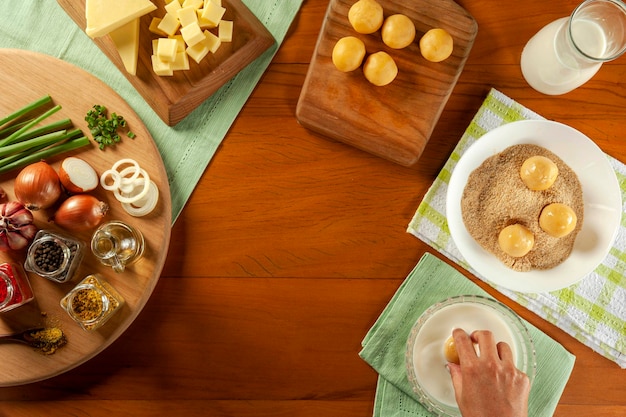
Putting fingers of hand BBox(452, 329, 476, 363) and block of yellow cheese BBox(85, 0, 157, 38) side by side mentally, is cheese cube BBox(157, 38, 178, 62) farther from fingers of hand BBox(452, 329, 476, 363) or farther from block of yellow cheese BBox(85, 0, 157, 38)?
fingers of hand BBox(452, 329, 476, 363)

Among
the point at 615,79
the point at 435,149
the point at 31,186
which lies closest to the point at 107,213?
the point at 31,186

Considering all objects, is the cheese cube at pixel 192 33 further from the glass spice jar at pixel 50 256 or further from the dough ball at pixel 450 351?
the dough ball at pixel 450 351

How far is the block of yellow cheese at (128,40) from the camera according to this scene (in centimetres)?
95

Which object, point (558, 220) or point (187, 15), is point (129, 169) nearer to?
point (187, 15)

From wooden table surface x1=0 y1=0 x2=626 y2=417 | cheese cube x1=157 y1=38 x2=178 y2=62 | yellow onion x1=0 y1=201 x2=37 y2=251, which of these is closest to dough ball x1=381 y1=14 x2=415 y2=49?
wooden table surface x1=0 y1=0 x2=626 y2=417

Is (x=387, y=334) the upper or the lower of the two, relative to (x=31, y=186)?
lower

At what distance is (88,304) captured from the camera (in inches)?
37.0

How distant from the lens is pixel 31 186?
92 centimetres

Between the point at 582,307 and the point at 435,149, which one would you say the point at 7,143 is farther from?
the point at 582,307

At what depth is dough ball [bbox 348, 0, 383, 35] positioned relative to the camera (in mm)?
933

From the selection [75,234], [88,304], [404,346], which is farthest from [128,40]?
[404,346]

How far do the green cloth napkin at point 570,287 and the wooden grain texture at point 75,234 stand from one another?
21.0 inches

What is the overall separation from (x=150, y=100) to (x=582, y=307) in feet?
3.15

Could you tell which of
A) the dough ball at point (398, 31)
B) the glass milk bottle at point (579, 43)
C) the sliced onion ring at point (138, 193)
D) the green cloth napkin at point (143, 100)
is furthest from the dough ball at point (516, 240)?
the sliced onion ring at point (138, 193)
